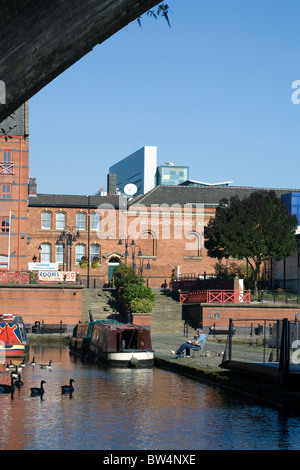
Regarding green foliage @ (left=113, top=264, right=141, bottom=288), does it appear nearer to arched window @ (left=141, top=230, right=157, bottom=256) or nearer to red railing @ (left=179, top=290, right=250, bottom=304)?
red railing @ (left=179, top=290, right=250, bottom=304)

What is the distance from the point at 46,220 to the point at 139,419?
5486 centimetres

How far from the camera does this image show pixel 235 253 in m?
53.5

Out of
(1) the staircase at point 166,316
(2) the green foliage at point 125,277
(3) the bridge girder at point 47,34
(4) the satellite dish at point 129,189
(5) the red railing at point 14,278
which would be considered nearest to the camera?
(3) the bridge girder at point 47,34

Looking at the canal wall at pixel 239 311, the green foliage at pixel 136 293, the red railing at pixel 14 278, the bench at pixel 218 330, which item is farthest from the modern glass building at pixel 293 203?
the red railing at pixel 14 278

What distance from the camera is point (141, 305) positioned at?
49500 millimetres

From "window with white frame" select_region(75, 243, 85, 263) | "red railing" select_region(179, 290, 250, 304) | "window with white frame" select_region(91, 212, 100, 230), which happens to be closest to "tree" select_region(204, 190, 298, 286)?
"red railing" select_region(179, 290, 250, 304)

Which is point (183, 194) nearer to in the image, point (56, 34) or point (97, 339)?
point (97, 339)

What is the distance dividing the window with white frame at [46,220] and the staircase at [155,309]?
1390 centimetres

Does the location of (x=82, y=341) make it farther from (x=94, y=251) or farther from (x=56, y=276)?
(x=94, y=251)

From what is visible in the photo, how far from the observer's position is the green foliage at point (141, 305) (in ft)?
162

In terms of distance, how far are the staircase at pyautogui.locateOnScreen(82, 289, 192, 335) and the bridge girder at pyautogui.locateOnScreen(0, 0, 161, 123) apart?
42.8 m

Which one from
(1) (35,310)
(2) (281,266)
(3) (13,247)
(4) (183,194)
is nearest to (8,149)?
(3) (13,247)

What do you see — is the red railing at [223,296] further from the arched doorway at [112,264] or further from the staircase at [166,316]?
the arched doorway at [112,264]
